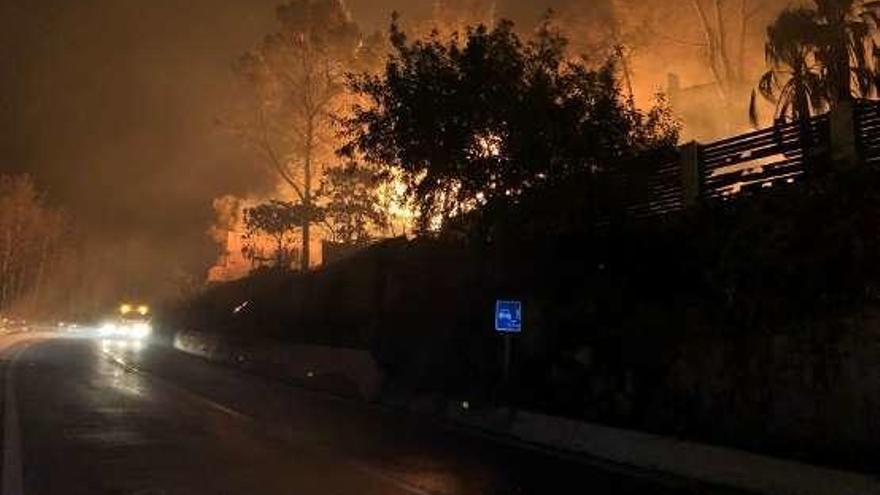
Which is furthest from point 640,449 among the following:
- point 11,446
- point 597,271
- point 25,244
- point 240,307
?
point 25,244

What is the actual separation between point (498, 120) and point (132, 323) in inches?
2259

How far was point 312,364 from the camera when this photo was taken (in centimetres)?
2805

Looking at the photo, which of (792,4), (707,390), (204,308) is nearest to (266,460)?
(707,390)

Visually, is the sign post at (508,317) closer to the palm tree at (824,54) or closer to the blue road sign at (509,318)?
the blue road sign at (509,318)

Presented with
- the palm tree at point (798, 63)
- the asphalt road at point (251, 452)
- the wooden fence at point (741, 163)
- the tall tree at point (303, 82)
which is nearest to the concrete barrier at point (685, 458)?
the asphalt road at point (251, 452)

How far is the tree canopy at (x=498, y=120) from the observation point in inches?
800

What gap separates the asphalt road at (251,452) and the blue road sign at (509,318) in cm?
215

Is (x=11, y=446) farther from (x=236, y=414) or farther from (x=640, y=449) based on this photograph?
(x=640, y=449)

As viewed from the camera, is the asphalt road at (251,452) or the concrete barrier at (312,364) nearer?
the asphalt road at (251,452)

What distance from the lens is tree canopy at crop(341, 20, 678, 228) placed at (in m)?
20.3

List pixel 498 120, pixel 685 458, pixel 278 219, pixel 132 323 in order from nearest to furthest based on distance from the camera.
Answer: pixel 685 458
pixel 498 120
pixel 278 219
pixel 132 323

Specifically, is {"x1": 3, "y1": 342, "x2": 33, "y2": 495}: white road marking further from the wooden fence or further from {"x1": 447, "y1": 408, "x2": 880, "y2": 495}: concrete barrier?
the wooden fence

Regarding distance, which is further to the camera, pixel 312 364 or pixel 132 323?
pixel 132 323

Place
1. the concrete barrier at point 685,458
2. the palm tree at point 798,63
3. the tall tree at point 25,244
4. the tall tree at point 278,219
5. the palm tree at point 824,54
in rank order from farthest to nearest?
the tall tree at point 25,244
the tall tree at point 278,219
the palm tree at point 798,63
the palm tree at point 824,54
the concrete barrier at point 685,458
